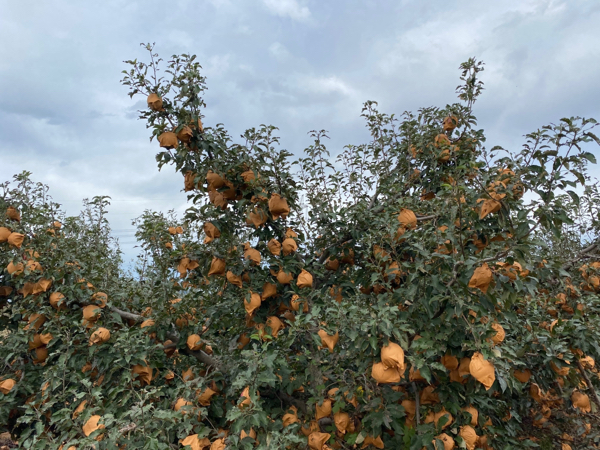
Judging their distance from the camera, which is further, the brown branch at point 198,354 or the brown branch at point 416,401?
the brown branch at point 198,354

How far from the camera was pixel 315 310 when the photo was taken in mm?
2154

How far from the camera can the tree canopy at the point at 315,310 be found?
6.62ft

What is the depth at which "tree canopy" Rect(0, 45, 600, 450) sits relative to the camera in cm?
202

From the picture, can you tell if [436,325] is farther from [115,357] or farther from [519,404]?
[115,357]

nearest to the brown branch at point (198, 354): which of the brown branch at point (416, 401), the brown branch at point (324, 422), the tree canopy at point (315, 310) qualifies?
the tree canopy at point (315, 310)

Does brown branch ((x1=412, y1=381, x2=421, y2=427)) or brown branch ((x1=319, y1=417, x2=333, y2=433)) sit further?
brown branch ((x1=319, y1=417, x2=333, y2=433))

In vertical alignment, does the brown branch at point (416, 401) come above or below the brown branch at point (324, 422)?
above

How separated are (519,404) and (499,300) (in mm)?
1791

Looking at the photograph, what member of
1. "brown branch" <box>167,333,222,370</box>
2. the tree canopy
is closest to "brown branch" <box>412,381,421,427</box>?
the tree canopy

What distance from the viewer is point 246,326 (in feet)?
9.53

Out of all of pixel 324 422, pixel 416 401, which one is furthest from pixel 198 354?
pixel 416 401

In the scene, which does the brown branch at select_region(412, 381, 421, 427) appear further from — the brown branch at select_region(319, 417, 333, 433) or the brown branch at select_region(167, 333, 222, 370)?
the brown branch at select_region(167, 333, 222, 370)

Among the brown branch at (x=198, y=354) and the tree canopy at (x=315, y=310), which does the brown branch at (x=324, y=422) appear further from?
the brown branch at (x=198, y=354)

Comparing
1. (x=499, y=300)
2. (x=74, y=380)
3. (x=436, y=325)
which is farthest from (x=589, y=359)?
(x=74, y=380)
